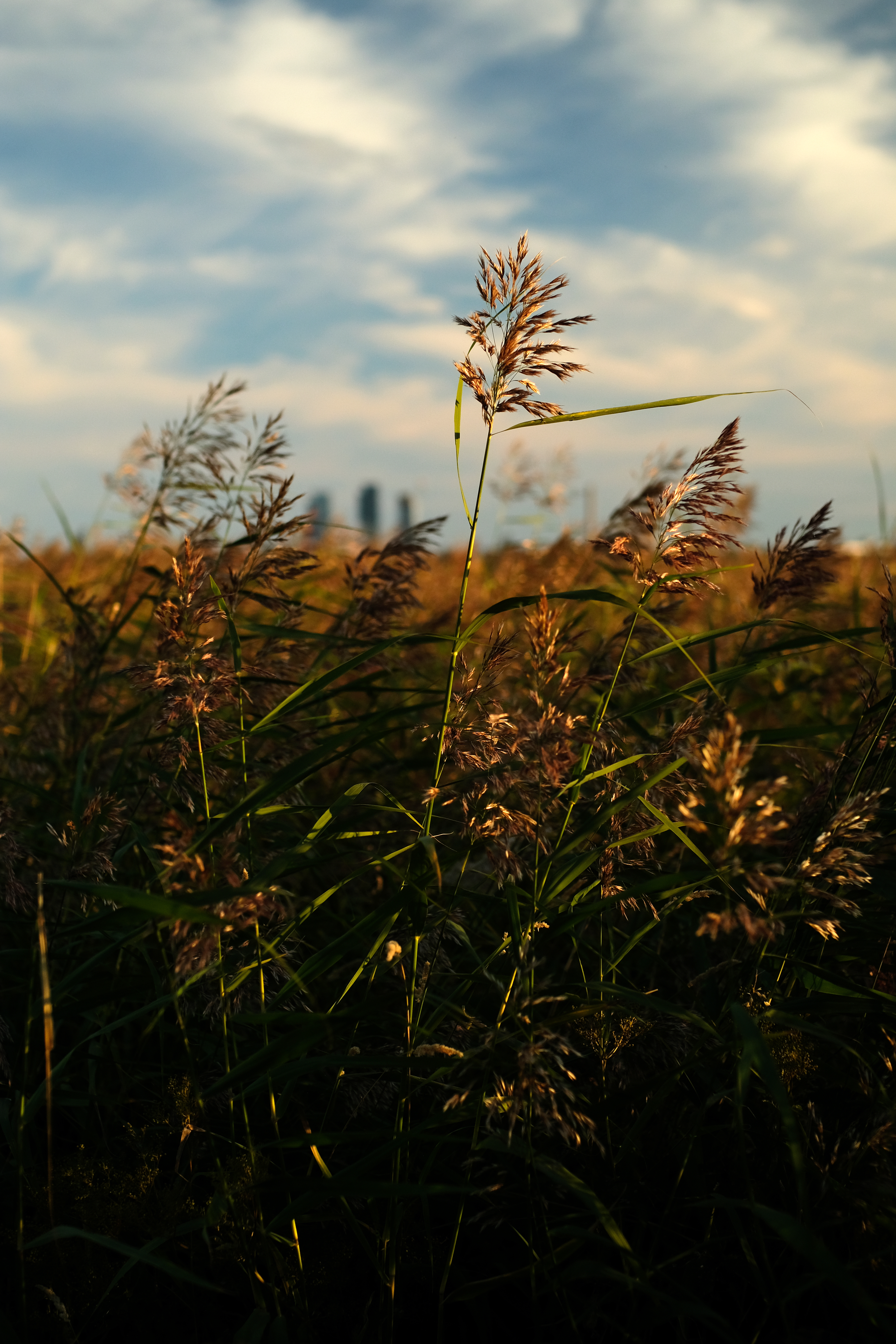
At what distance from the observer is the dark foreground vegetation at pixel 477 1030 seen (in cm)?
124

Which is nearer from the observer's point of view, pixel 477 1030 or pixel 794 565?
pixel 477 1030

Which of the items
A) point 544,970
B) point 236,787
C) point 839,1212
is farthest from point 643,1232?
point 236,787

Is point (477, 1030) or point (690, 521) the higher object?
point (690, 521)

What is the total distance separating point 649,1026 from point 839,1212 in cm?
35

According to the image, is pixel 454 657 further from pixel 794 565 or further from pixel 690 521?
pixel 794 565

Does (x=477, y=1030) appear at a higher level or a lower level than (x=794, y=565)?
lower

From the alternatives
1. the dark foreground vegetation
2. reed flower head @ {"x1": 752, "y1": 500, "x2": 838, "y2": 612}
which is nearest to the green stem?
the dark foreground vegetation

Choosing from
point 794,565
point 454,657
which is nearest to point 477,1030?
point 454,657

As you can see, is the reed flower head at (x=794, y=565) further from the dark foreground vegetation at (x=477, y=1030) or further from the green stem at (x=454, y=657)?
the green stem at (x=454, y=657)

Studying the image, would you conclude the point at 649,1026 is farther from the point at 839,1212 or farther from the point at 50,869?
the point at 50,869

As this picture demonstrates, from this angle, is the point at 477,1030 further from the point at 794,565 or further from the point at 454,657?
the point at 794,565

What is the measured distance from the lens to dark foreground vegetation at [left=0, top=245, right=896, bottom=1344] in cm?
124

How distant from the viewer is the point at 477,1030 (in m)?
1.40

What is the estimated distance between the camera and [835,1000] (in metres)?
1.40
